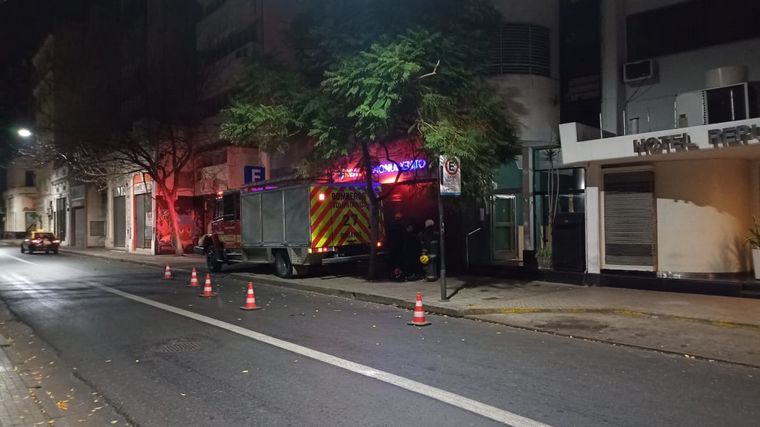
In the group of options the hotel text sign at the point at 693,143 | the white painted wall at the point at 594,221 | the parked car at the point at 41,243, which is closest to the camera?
the hotel text sign at the point at 693,143

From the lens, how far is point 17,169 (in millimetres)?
66688

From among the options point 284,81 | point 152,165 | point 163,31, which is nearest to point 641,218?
point 284,81

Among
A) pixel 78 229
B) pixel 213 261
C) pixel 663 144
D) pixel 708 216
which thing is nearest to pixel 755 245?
pixel 708 216

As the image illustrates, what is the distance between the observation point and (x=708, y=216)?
1255 cm

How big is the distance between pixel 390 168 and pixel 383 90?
6.49 metres

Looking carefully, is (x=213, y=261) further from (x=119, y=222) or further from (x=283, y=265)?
(x=119, y=222)

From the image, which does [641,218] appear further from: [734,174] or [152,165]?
[152,165]

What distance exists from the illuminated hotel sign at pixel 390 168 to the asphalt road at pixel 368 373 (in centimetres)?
587

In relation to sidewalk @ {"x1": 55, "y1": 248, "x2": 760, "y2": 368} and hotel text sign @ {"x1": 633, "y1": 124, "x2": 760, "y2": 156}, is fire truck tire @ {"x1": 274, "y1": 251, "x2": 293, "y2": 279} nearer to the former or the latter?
sidewalk @ {"x1": 55, "y1": 248, "x2": 760, "y2": 368}

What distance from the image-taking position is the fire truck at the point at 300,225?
52.7 ft

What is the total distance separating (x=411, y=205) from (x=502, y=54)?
207 inches

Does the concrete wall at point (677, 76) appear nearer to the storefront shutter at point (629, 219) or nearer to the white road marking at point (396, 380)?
the storefront shutter at point (629, 219)

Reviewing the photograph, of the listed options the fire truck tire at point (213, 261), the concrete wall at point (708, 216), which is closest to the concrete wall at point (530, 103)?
the concrete wall at point (708, 216)

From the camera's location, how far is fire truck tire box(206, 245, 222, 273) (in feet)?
65.6
